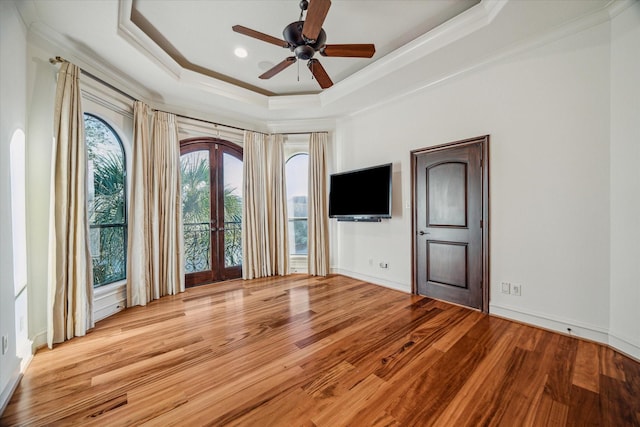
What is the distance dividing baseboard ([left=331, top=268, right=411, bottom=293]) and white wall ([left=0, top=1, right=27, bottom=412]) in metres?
3.93

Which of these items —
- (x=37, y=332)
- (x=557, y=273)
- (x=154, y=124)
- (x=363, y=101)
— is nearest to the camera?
(x=37, y=332)

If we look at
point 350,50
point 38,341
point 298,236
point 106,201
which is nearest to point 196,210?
point 106,201

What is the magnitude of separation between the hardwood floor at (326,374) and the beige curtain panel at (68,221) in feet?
0.83

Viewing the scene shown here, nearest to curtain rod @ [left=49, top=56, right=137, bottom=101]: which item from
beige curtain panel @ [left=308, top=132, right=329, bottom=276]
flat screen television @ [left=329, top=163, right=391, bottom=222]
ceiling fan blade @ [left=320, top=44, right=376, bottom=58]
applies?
ceiling fan blade @ [left=320, top=44, right=376, bottom=58]

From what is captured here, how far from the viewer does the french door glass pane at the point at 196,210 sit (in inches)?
165

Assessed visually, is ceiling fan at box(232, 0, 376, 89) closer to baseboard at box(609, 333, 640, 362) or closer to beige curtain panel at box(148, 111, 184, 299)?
beige curtain panel at box(148, 111, 184, 299)

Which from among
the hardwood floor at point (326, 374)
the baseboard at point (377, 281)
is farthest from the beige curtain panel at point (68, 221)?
the baseboard at point (377, 281)

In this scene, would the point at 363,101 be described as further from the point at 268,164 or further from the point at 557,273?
the point at 557,273

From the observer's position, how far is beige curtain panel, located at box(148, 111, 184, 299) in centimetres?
363

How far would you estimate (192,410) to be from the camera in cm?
158

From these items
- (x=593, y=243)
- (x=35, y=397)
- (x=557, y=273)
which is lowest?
(x=35, y=397)

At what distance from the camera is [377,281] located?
13.9ft

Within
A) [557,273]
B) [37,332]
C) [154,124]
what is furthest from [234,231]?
[557,273]

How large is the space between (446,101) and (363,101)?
1.21 m
